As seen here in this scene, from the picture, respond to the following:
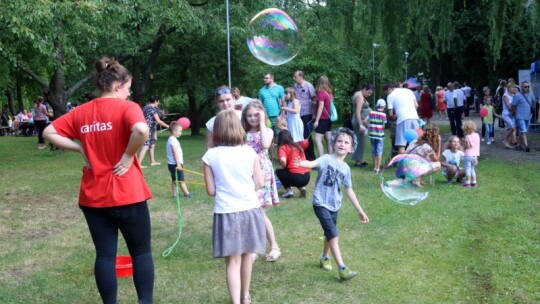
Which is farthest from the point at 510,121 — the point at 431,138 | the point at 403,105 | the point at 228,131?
the point at 228,131

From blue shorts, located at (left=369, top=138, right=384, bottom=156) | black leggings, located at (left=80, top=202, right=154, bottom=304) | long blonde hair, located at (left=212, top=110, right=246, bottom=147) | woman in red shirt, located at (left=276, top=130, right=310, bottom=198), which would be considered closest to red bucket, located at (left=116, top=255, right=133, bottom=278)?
black leggings, located at (left=80, top=202, right=154, bottom=304)

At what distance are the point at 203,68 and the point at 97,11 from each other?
15.1m

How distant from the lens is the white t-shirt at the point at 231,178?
15.2 feet

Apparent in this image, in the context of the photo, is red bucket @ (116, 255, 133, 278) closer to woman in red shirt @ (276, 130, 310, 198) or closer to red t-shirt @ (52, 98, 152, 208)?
red t-shirt @ (52, 98, 152, 208)

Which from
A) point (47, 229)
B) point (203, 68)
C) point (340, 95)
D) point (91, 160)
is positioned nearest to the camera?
point (91, 160)

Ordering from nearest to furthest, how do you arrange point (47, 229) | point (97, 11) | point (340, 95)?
point (47, 229) → point (97, 11) → point (340, 95)

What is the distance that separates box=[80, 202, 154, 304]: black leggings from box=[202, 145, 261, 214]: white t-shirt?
1.94 ft

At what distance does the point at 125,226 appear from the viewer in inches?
172

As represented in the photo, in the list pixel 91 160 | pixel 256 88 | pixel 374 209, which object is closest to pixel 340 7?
pixel 374 209

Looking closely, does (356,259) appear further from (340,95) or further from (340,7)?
(340,95)

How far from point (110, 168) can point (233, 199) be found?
0.95 metres

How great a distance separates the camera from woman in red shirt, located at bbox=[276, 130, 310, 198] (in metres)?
8.31

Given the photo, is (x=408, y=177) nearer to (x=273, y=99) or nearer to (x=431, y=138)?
(x=431, y=138)

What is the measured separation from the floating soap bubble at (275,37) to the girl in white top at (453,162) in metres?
3.27
